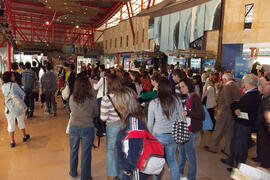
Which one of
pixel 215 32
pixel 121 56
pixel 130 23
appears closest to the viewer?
pixel 215 32

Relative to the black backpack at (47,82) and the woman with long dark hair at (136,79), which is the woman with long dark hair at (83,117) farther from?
the black backpack at (47,82)

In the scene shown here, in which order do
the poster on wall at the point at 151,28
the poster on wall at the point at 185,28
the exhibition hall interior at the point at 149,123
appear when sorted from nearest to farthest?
the exhibition hall interior at the point at 149,123 < the poster on wall at the point at 185,28 < the poster on wall at the point at 151,28

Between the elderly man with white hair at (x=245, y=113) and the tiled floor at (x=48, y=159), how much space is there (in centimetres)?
53

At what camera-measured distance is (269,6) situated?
831 centimetres

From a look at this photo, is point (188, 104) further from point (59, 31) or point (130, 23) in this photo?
point (59, 31)

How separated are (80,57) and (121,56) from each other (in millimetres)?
4796

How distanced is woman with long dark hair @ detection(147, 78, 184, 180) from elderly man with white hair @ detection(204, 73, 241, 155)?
1648mm

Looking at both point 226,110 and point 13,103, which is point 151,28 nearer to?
point 226,110

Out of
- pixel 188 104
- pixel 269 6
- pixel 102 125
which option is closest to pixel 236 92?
pixel 188 104

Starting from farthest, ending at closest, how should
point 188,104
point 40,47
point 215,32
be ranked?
point 40,47
point 215,32
point 188,104

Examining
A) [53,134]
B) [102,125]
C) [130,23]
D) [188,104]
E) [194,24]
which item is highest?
[130,23]

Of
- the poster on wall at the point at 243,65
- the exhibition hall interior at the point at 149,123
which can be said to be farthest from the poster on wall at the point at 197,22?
the poster on wall at the point at 243,65

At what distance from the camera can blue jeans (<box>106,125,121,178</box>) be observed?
246 centimetres

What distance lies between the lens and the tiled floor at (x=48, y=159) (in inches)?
118
